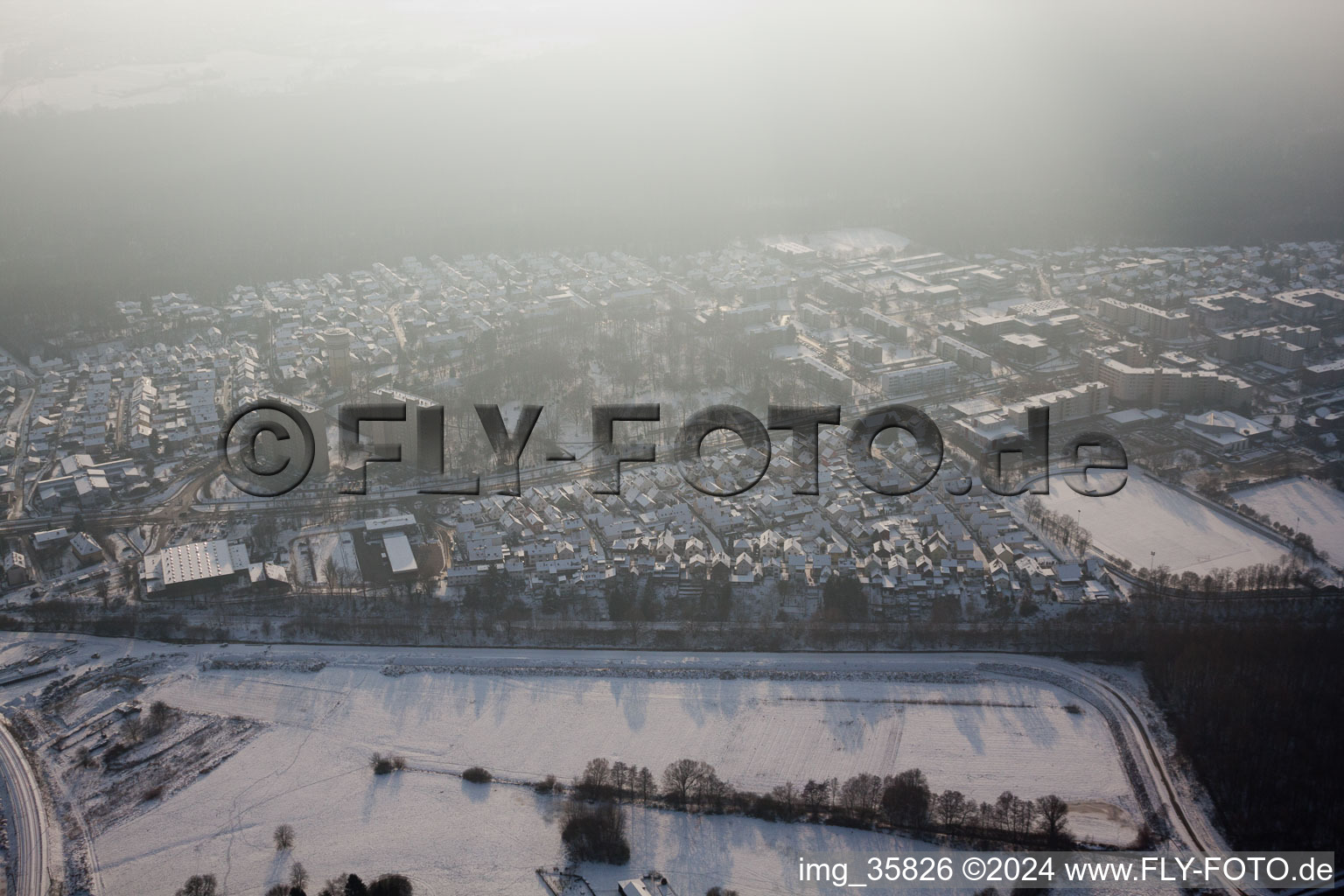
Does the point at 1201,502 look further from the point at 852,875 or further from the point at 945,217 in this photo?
the point at 945,217

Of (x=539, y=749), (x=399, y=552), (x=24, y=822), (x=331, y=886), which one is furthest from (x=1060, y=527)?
(x=24, y=822)

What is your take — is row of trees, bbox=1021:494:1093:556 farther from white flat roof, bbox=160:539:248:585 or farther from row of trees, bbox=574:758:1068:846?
white flat roof, bbox=160:539:248:585

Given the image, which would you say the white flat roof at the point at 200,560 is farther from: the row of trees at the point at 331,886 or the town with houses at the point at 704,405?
the row of trees at the point at 331,886

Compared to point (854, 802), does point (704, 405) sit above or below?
above

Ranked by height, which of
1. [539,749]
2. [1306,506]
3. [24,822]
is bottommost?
[24,822]

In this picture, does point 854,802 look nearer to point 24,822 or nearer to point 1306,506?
point 24,822

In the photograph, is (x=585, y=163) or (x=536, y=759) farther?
(x=585, y=163)

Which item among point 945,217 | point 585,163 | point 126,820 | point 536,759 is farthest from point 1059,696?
point 585,163
